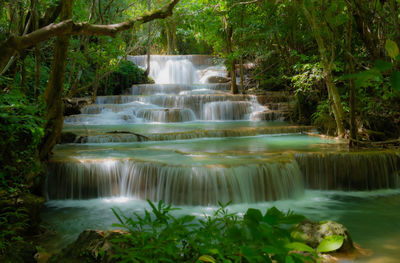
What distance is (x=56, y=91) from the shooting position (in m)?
6.73

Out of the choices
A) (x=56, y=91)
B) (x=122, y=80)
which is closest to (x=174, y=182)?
(x=56, y=91)

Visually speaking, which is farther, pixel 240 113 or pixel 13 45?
pixel 240 113

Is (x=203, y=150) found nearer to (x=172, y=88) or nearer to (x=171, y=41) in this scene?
(x=172, y=88)

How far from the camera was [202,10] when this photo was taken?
46.6 ft

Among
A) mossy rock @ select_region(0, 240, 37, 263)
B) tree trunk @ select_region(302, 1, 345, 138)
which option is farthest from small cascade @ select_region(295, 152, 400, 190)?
mossy rock @ select_region(0, 240, 37, 263)

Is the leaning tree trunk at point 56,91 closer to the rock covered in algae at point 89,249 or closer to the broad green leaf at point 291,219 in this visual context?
the rock covered in algae at point 89,249

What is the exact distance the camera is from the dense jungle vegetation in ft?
11.6

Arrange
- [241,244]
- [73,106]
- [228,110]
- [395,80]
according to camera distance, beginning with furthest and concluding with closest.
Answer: [228,110], [73,106], [241,244], [395,80]

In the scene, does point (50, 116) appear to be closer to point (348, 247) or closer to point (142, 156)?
point (142, 156)

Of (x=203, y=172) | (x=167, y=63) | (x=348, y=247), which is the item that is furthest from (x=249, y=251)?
(x=167, y=63)

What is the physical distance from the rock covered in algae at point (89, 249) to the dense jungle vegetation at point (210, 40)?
59cm

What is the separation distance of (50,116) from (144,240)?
5.13 metres

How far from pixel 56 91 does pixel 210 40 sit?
14272 millimetres

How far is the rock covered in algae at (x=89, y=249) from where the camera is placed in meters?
2.97
